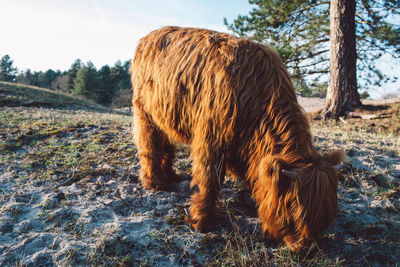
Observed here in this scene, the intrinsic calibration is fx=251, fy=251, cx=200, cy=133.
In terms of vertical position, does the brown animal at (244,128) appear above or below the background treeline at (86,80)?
below

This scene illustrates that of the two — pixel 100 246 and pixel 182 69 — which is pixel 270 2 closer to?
pixel 182 69

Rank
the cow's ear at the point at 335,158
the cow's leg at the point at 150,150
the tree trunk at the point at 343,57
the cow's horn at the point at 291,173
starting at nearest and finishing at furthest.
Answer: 1. the cow's horn at the point at 291,173
2. the cow's ear at the point at 335,158
3. the cow's leg at the point at 150,150
4. the tree trunk at the point at 343,57

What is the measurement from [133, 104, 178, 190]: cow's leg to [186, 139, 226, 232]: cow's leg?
0.83m

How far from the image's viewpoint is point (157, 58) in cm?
315

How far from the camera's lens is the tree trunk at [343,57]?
702cm

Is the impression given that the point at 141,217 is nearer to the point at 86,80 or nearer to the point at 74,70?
the point at 86,80

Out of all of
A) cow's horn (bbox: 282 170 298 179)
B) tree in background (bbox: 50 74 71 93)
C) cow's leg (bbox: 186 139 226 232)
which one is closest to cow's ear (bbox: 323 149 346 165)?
cow's horn (bbox: 282 170 298 179)

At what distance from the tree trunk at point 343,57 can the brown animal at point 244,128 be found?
5.49 metres

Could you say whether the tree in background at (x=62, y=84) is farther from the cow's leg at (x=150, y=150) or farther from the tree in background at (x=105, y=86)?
the cow's leg at (x=150, y=150)

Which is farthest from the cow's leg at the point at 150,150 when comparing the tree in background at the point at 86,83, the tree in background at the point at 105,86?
the tree in background at the point at 105,86

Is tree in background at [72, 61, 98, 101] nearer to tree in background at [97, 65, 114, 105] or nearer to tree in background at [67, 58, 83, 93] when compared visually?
tree in background at [97, 65, 114, 105]

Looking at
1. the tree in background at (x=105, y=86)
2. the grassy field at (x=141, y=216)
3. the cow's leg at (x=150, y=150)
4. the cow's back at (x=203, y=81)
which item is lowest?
the grassy field at (x=141, y=216)

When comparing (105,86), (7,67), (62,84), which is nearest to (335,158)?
(105,86)

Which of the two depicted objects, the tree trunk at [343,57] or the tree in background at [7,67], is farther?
the tree in background at [7,67]
